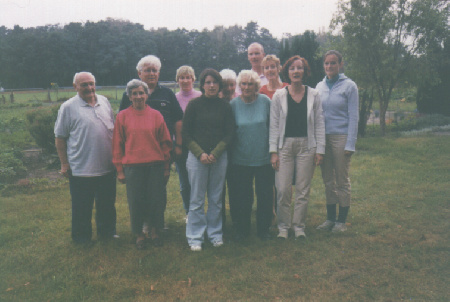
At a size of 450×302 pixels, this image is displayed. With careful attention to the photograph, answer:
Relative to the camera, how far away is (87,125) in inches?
161

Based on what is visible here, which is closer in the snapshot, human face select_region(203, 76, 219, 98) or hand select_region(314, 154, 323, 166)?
human face select_region(203, 76, 219, 98)

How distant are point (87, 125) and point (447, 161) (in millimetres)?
8093

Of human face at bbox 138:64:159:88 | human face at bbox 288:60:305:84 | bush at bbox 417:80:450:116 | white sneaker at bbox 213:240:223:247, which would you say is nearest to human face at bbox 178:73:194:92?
human face at bbox 138:64:159:88

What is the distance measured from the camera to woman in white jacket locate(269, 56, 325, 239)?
4.20 metres

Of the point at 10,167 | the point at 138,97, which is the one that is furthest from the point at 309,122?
the point at 10,167

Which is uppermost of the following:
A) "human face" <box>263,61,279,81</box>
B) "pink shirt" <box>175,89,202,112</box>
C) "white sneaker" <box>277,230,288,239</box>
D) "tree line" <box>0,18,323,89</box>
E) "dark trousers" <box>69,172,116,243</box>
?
"tree line" <box>0,18,323,89</box>

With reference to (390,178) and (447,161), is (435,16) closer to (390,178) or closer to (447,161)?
(447,161)

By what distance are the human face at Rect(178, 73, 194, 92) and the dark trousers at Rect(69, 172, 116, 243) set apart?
57.2 inches

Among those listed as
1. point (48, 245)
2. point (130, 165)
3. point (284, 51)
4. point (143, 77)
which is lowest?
point (48, 245)

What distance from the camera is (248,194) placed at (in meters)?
4.40

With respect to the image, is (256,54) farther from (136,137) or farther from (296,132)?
(136,137)

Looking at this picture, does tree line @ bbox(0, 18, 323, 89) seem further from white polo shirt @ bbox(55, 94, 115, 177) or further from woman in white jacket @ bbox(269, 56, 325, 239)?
woman in white jacket @ bbox(269, 56, 325, 239)

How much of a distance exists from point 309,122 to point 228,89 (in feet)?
3.59

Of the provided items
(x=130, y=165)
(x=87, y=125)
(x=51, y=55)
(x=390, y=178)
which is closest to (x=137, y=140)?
(x=130, y=165)
